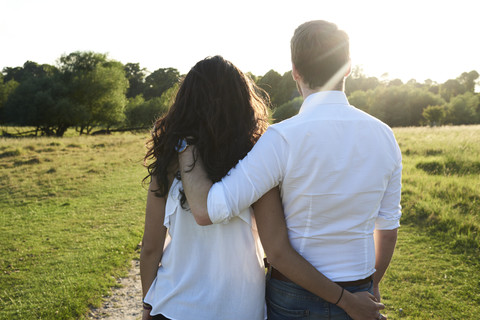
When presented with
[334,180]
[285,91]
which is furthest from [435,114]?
[334,180]

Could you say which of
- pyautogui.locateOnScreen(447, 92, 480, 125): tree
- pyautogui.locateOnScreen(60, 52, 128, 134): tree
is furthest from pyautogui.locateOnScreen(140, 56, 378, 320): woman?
pyautogui.locateOnScreen(447, 92, 480, 125): tree

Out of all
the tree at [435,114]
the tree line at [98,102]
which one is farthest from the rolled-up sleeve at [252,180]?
the tree at [435,114]

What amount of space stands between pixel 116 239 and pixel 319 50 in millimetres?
6278

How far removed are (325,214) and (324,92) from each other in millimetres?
548

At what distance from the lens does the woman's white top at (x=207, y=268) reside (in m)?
1.67

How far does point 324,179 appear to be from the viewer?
1.50 meters

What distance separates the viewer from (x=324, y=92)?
62.2 inches

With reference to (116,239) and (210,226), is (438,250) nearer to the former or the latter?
(210,226)

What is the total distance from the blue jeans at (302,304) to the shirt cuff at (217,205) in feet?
1.58

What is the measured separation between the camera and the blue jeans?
5.25 feet

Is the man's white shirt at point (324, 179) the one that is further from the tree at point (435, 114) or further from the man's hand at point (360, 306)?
the tree at point (435, 114)

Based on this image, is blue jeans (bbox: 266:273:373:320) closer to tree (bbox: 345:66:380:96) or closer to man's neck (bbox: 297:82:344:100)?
man's neck (bbox: 297:82:344:100)

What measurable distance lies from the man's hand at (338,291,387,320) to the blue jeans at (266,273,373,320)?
0.14 ft

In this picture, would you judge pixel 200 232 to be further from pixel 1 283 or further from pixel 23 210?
pixel 23 210
